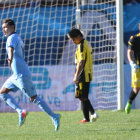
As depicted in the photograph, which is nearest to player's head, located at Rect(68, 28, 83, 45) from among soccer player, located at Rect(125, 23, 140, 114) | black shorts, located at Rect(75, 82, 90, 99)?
black shorts, located at Rect(75, 82, 90, 99)

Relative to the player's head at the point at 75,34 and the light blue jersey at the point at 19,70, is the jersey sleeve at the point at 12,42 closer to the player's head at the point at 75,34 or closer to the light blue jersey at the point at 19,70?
the light blue jersey at the point at 19,70

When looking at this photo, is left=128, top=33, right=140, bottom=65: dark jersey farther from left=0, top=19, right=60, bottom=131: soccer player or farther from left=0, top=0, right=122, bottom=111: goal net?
left=0, top=19, right=60, bottom=131: soccer player

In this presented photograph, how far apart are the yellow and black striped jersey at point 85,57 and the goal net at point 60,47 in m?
3.87

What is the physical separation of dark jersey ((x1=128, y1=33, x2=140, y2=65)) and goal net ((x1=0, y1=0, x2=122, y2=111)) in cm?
248

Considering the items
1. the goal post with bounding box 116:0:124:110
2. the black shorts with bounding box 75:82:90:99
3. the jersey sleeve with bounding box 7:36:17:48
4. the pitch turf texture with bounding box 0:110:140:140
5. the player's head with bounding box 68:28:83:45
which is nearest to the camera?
the pitch turf texture with bounding box 0:110:140:140

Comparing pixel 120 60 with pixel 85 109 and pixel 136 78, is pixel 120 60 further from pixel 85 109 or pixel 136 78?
pixel 85 109

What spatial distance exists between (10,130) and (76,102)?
5.64 meters

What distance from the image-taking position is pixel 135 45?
10477mm

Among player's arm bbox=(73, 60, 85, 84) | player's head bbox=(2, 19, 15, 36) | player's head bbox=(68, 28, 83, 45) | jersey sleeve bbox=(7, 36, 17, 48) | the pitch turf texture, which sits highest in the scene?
player's head bbox=(2, 19, 15, 36)

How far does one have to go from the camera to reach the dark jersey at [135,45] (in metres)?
10.4

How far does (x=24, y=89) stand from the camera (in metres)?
7.82

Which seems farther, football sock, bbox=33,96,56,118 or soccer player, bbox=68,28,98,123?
soccer player, bbox=68,28,98,123

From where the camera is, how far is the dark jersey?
410 inches

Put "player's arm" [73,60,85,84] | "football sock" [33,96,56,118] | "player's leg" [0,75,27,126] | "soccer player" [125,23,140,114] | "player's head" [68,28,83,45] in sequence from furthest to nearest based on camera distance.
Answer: "soccer player" [125,23,140,114], "player's arm" [73,60,85,84], "player's head" [68,28,83,45], "player's leg" [0,75,27,126], "football sock" [33,96,56,118]
